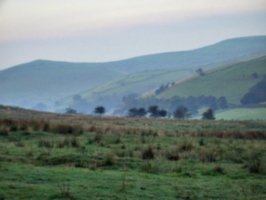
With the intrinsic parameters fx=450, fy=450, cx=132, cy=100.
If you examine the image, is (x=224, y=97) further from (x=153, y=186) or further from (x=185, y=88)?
(x=153, y=186)

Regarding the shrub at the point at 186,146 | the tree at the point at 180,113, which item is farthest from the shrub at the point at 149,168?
the tree at the point at 180,113

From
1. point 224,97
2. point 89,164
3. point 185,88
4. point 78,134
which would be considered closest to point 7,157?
point 89,164

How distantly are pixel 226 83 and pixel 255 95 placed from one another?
21.4 meters

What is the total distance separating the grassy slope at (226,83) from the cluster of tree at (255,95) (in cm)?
396

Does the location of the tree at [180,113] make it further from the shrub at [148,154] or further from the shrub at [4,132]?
the shrub at [148,154]

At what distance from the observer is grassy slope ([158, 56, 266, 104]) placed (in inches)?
6599

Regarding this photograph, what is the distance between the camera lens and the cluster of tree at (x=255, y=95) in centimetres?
15412

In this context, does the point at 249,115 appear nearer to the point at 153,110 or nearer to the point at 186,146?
the point at 153,110

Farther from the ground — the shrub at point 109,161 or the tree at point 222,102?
the tree at point 222,102

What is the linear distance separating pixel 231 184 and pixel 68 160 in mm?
6267

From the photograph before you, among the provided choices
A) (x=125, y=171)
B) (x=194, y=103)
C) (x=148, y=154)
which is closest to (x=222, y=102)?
(x=194, y=103)

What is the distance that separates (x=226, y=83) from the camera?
175 m

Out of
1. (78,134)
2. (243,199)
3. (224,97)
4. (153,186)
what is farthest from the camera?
(224,97)

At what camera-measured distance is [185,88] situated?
183 metres
